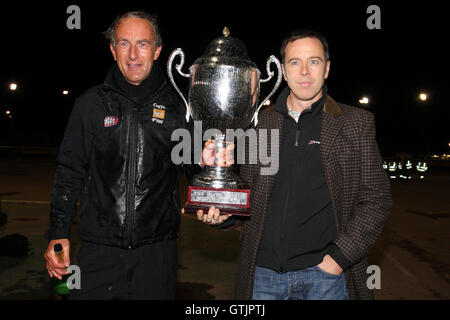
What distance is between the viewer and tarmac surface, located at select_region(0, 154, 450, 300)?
15.7ft

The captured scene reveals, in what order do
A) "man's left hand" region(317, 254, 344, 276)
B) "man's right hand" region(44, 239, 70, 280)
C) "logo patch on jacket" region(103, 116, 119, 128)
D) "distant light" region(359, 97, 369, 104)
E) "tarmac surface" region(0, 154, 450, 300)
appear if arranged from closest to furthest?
"man's left hand" region(317, 254, 344, 276) → "man's right hand" region(44, 239, 70, 280) → "logo patch on jacket" region(103, 116, 119, 128) → "tarmac surface" region(0, 154, 450, 300) → "distant light" region(359, 97, 369, 104)

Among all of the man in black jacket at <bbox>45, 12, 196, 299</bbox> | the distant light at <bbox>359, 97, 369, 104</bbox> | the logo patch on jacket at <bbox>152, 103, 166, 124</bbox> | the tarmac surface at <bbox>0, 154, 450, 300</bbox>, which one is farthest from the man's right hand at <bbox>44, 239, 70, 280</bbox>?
the distant light at <bbox>359, 97, 369, 104</bbox>

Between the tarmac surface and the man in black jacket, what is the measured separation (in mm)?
2230

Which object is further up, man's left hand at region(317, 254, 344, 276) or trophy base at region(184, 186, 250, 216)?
trophy base at region(184, 186, 250, 216)

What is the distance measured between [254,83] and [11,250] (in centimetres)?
476

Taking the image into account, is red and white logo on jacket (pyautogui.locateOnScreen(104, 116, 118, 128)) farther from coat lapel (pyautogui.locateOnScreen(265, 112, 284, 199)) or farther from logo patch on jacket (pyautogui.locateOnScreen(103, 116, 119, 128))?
coat lapel (pyautogui.locateOnScreen(265, 112, 284, 199))

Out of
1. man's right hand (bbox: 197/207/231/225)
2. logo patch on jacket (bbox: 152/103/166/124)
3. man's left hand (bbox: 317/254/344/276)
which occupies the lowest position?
man's left hand (bbox: 317/254/344/276)

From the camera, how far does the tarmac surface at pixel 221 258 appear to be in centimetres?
479

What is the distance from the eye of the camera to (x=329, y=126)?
2.30m

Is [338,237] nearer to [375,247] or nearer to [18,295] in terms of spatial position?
[18,295]

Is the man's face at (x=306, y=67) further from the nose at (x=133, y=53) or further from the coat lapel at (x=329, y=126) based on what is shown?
the nose at (x=133, y=53)

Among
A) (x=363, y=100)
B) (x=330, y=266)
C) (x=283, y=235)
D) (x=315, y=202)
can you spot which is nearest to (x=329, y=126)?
(x=315, y=202)

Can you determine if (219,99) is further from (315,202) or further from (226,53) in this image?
(315,202)

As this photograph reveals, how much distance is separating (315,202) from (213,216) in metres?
0.59
